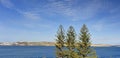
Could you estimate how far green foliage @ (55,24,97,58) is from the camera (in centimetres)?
5281

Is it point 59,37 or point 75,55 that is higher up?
point 59,37

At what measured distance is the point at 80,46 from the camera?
53156 millimetres

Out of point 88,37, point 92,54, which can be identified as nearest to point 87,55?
point 92,54

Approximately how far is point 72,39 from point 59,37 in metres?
3.80

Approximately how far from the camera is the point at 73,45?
56719mm

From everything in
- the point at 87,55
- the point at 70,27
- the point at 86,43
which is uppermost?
the point at 70,27

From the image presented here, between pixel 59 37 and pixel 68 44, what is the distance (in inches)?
130

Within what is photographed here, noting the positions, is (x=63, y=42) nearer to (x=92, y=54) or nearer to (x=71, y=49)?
(x=71, y=49)

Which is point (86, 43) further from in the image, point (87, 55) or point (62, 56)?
point (62, 56)

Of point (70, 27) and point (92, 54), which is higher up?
point (70, 27)

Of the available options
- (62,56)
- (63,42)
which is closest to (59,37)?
(63,42)

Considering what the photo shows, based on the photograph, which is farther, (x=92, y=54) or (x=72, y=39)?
(x=72, y=39)

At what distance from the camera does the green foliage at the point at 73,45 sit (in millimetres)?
52812

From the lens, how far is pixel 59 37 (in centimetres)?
5725
